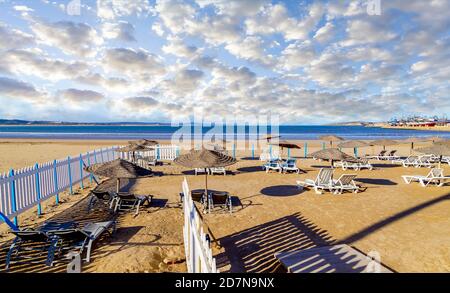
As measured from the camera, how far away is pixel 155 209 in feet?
27.9

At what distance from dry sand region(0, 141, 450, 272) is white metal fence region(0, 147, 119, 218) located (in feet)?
1.60

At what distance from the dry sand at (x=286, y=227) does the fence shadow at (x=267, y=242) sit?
0.06 ft

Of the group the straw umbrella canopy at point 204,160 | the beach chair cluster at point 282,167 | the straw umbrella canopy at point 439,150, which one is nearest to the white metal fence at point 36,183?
the straw umbrella canopy at point 204,160

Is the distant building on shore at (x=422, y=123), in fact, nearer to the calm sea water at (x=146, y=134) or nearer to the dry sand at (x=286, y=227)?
the calm sea water at (x=146, y=134)

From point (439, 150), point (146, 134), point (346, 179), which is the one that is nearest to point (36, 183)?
point (346, 179)

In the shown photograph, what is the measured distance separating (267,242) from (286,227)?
112cm

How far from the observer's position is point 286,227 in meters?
6.89

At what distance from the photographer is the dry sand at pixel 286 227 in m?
5.12

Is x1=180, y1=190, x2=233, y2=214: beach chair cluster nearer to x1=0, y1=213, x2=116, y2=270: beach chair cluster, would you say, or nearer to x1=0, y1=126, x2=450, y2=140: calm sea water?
x1=0, y1=213, x2=116, y2=270: beach chair cluster

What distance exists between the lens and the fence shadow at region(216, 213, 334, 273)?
16.5ft

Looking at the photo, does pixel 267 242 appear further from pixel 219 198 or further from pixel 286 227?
pixel 219 198
